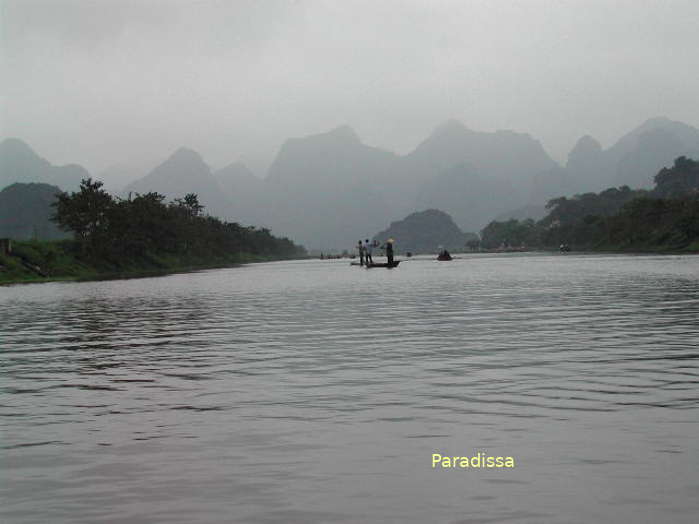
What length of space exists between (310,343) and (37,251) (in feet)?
222

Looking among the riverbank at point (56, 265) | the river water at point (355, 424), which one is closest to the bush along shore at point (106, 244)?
the riverbank at point (56, 265)

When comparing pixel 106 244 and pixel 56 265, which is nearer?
pixel 56 265

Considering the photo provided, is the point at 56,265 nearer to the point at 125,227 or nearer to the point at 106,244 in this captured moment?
the point at 106,244

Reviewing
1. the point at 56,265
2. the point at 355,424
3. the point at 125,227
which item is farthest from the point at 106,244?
the point at 355,424

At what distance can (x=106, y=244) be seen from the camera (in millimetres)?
89500

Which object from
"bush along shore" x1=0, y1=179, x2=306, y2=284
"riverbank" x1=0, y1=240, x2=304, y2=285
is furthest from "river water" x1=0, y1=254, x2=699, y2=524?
"bush along shore" x1=0, y1=179, x2=306, y2=284

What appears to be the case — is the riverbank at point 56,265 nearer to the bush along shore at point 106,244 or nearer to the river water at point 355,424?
the bush along shore at point 106,244

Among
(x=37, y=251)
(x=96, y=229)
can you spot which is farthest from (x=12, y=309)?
(x=96, y=229)

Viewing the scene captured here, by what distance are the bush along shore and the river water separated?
184 feet

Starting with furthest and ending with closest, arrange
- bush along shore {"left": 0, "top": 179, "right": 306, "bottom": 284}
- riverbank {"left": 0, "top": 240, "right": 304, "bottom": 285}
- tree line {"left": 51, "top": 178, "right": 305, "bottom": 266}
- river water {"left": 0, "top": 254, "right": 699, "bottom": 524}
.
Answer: tree line {"left": 51, "top": 178, "right": 305, "bottom": 266}
bush along shore {"left": 0, "top": 179, "right": 306, "bottom": 284}
riverbank {"left": 0, "top": 240, "right": 304, "bottom": 285}
river water {"left": 0, "top": 254, "right": 699, "bottom": 524}

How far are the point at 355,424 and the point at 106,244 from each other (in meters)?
84.8

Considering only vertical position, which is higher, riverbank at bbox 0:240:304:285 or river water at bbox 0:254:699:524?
riverbank at bbox 0:240:304:285

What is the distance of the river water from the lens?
6.95 metres

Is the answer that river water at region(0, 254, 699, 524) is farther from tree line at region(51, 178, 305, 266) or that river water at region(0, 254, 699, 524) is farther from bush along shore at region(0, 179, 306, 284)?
tree line at region(51, 178, 305, 266)
